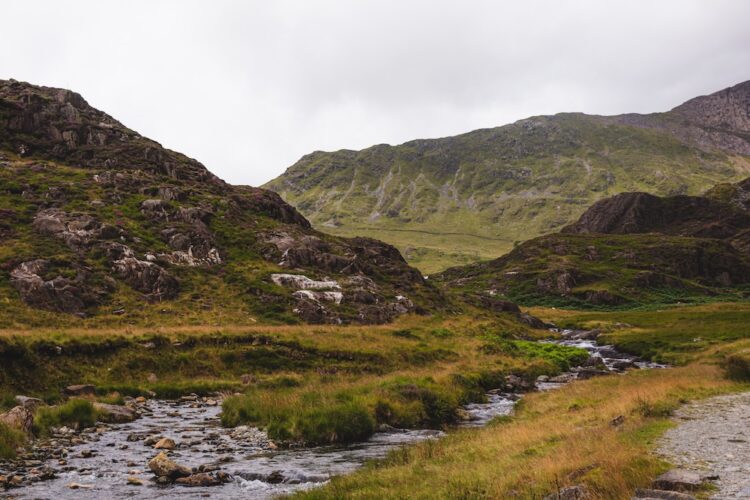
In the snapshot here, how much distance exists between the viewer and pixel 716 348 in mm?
62344

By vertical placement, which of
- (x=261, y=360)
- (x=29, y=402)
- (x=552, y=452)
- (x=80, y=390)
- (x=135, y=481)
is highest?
(x=29, y=402)

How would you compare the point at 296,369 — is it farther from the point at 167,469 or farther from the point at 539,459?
the point at 539,459

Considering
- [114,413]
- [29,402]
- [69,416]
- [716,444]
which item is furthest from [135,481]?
[716,444]

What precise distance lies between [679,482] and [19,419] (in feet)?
86.0

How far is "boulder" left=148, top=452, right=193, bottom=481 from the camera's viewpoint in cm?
1842

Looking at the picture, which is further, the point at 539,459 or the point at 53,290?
the point at 53,290

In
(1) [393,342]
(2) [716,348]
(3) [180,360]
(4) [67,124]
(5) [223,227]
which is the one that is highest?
(4) [67,124]

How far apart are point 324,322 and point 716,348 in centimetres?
4920

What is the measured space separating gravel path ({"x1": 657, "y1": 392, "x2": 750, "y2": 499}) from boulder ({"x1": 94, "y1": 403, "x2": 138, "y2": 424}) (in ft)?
88.3

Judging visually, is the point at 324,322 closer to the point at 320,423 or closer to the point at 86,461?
the point at 320,423

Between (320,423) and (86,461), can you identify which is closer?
(86,461)

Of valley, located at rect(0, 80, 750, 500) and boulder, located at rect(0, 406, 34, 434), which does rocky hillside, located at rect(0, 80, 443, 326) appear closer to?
valley, located at rect(0, 80, 750, 500)

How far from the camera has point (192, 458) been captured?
2156cm

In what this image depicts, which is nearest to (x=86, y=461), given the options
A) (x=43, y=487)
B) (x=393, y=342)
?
(x=43, y=487)
